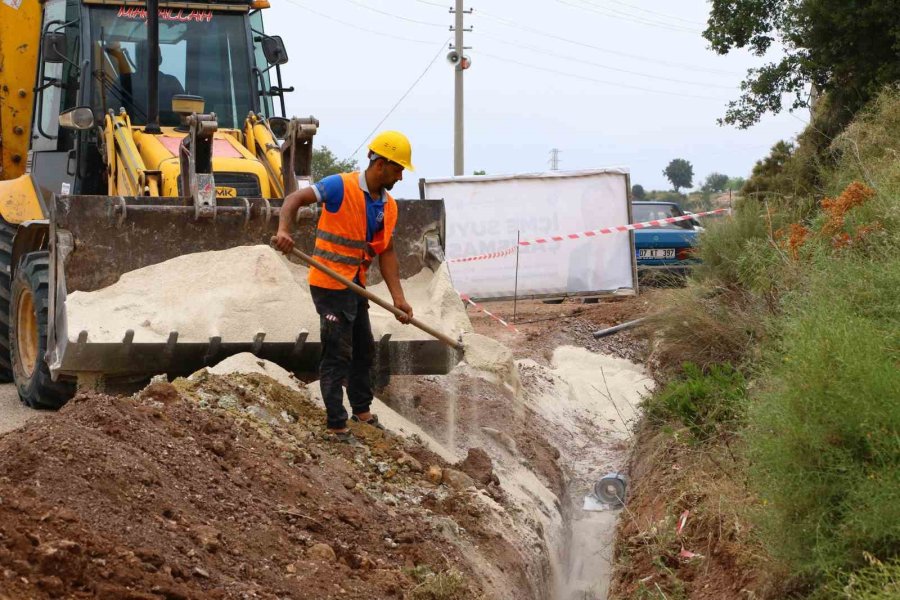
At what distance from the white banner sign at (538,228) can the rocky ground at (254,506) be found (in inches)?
276

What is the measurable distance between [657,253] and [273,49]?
8.97 meters

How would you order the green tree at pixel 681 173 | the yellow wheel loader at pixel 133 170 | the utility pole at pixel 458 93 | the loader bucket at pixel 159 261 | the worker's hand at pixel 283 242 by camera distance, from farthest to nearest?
the green tree at pixel 681 173, the utility pole at pixel 458 93, the yellow wheel loader at pixel 133 170, the loader bucket at pixel 159 261, the worker's hand at pixel 283 242

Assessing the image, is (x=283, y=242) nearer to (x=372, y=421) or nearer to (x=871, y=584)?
(x=372, y=421)

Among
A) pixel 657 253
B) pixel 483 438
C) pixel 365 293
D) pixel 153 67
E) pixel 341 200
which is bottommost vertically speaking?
pixel 483 438

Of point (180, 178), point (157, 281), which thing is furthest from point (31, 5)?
point (157, 281)

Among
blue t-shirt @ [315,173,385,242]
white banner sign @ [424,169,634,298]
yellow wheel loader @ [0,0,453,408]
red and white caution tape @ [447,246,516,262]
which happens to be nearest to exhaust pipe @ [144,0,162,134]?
yellow wheel loader @ [0,0,453,408]

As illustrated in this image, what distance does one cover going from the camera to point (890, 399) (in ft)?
14.4

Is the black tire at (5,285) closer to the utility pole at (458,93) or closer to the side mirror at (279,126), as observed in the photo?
the side mirror at (279,126)

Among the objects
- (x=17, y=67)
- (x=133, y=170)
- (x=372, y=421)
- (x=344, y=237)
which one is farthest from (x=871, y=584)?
(x=17, y=67)

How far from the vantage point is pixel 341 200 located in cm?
743

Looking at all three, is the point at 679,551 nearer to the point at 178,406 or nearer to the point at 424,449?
the point at 424,449

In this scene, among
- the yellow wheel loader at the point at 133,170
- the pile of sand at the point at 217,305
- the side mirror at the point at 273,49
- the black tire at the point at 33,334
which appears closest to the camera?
the pile of sand at the point at 217,305

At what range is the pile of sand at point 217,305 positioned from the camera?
319 inches

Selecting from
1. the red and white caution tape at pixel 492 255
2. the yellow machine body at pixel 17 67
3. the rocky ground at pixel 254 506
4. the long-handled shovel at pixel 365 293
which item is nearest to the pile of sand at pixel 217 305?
the long-handled shovel at pixel 365 293
